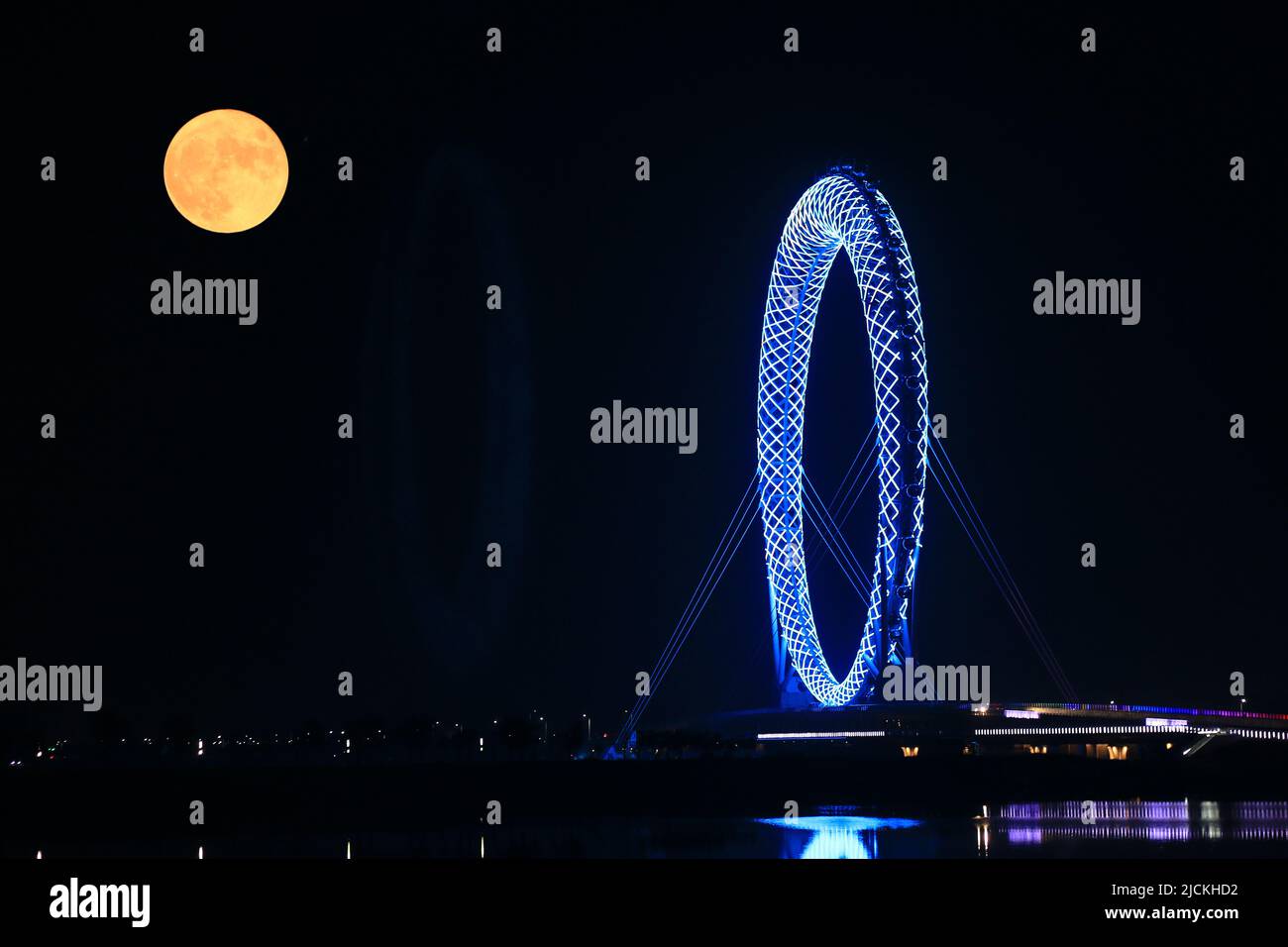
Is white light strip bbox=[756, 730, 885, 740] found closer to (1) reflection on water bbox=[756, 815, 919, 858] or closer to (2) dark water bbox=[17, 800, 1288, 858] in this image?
(2) dark water bbox=[17, 800, 1288, 858]

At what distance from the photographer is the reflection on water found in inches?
1350

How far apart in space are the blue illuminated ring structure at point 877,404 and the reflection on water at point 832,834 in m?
16.5

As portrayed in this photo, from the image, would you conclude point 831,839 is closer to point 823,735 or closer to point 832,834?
point 832,834

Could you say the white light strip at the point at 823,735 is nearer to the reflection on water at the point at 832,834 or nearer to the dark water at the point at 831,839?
the dark water at the point at 831,839

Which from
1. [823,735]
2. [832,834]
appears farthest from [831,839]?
[823,735]

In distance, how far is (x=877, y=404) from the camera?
207ft

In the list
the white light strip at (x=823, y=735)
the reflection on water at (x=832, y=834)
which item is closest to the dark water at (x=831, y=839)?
the reflection on water at (x=832, y=834)

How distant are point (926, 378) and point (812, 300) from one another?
27.8 feet

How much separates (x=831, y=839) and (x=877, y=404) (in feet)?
88.8

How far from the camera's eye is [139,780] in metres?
54.6
